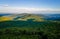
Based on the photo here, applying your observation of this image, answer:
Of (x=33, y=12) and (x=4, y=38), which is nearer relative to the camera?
(x=4, y=38)

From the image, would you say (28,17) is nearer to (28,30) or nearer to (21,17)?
(21,17)

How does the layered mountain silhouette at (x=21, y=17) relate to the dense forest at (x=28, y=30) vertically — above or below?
above

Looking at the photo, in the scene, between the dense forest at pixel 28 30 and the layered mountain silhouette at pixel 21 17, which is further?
the layered mountain silhouette at pixel 21 17

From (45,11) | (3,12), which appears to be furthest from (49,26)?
(3,12)

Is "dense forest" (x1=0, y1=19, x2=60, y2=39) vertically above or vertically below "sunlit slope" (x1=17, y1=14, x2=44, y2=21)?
below

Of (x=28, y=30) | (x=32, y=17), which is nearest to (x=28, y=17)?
(x=32, y=17)

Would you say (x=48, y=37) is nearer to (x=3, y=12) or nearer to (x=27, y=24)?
(x=27, y=24)

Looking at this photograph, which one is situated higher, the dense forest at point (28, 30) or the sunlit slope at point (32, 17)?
the sunlit slope at point (32, 17)

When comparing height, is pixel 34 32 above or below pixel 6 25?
below
